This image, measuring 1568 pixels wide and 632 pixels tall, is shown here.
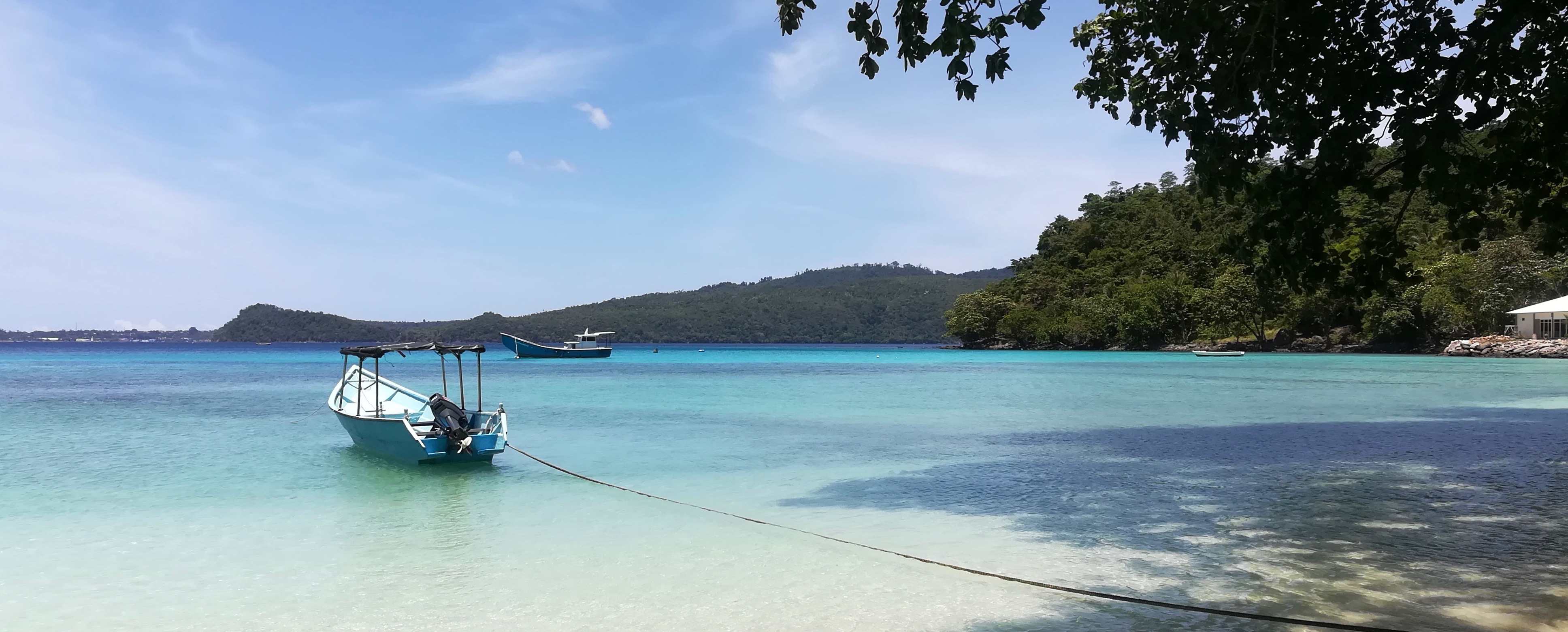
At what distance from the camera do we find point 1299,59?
23.8 ft

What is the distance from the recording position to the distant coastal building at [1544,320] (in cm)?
4719

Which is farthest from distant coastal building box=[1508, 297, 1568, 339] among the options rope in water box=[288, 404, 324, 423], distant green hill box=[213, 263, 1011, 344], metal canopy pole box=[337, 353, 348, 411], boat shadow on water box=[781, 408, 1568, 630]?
distant green hill box=[213, 263, 1011, 344]

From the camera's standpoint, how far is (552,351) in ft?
261

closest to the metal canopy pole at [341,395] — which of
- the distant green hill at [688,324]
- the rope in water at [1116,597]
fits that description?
the rope in water at [1116,597]

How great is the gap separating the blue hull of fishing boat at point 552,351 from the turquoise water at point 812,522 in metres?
54.9

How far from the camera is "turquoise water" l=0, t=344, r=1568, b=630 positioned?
6.39 metres

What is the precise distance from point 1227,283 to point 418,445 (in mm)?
70947

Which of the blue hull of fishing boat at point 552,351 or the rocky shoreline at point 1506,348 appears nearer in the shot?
the rocky shoreline at point 1506,348

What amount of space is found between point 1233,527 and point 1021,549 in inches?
87.8

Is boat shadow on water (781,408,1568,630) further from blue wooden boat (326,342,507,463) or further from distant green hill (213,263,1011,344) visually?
distant green hill (213,263,1011,344)

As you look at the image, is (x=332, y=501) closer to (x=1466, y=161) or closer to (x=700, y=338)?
(x=1466, y=161)

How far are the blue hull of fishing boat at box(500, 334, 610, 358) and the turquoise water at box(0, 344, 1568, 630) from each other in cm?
5494

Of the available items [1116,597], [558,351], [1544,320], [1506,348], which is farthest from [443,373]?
[558,351]

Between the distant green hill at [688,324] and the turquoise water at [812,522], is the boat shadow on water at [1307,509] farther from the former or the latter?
the distant green hill at [688,324]
